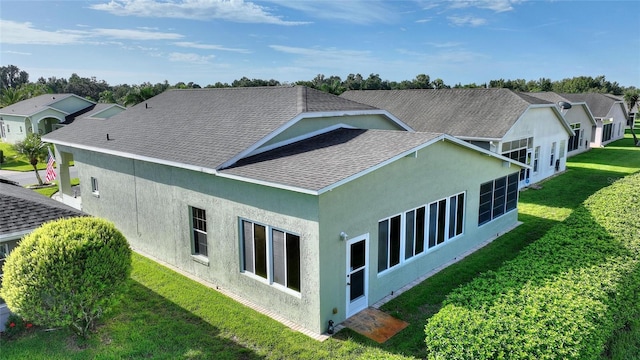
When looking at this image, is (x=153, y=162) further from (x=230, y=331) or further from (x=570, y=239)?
(x=570, y=239)

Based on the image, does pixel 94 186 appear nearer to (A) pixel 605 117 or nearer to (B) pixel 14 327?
(B) pixel 14 327

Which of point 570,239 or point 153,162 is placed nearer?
point 570,239

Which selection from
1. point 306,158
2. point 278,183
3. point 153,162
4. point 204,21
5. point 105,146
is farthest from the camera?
point 204,21

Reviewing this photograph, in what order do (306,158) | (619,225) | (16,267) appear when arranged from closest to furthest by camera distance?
(16,267) < (306,158) < (619,225)

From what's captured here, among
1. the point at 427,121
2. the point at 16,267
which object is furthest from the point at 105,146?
the point at 427,121

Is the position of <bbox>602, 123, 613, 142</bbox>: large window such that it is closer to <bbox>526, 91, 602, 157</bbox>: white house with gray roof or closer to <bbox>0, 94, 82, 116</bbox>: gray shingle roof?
<bbox>526, 91, 602, 157</bbox>: white house with gray roof

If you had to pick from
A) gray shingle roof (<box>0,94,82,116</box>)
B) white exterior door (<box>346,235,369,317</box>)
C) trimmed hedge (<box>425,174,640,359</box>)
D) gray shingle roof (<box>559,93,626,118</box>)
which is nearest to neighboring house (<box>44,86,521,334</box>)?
white exterior door (<box>346,235,369,317</box>)

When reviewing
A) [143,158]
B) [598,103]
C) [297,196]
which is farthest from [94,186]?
[598,103]
